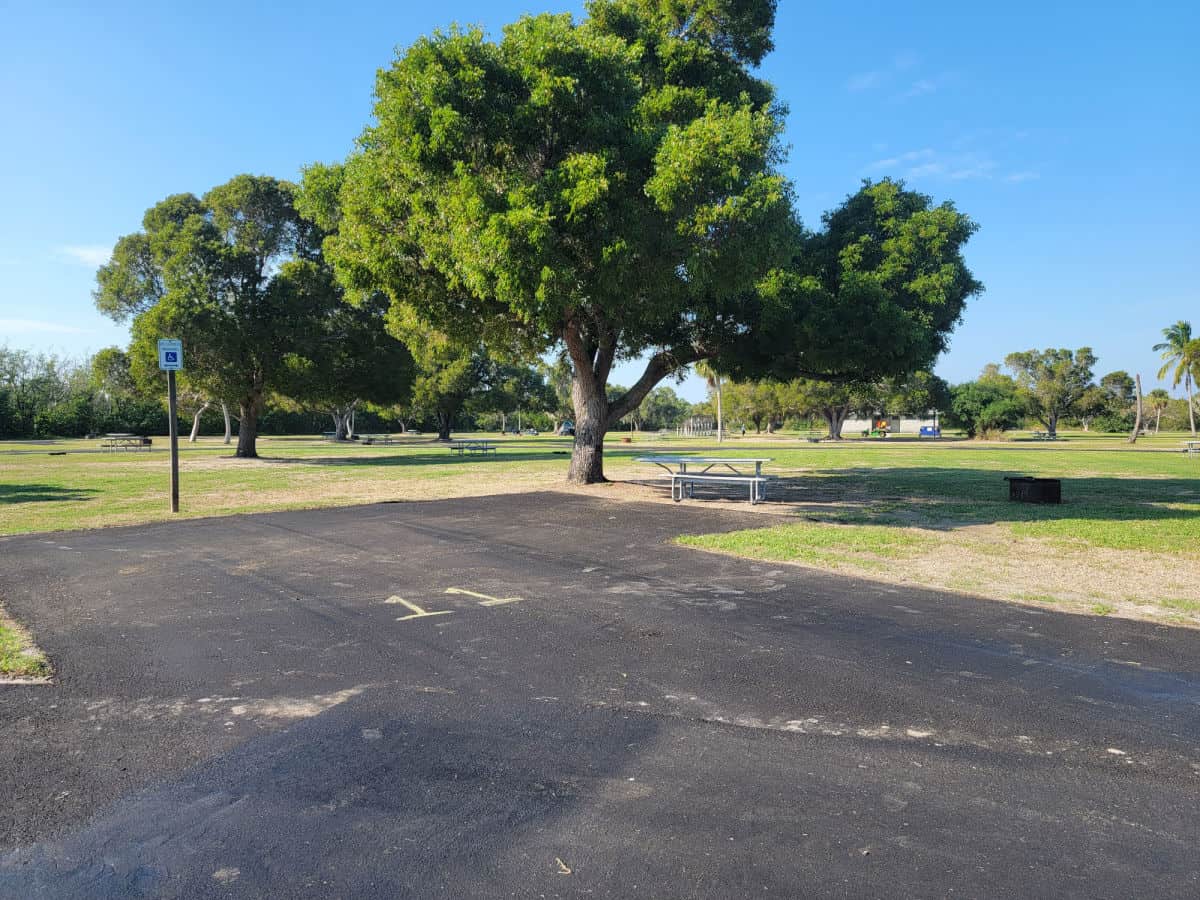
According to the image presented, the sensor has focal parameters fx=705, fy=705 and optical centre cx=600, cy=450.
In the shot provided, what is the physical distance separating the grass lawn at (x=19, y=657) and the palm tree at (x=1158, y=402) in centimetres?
12215

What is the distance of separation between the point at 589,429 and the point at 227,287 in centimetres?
1939

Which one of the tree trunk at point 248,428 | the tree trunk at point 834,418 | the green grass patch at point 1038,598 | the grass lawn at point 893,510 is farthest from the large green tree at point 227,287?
the tree trunk at point 834,418

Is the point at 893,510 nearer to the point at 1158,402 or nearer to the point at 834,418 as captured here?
the point at 834,418

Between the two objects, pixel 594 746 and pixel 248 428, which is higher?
pixel 248 428

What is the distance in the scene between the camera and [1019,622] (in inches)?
215

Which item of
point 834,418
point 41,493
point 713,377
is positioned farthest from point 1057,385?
point 41,493

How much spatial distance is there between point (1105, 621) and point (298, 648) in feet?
19.8

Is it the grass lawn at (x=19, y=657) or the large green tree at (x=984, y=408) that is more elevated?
the large green tree at (x=984, y=408)

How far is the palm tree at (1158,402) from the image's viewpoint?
98688 millimetres

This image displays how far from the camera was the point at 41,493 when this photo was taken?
1505 cm

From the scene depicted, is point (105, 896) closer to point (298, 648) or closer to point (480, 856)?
point (480, 856)

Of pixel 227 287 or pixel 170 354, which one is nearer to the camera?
pixel 170 354

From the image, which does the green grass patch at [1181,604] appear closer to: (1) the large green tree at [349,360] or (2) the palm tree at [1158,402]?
(1) the large green tree at [349,360]

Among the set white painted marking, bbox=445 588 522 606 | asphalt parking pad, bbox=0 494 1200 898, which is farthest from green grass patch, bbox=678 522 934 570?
white painted marking, bbox=445 588 522 606
